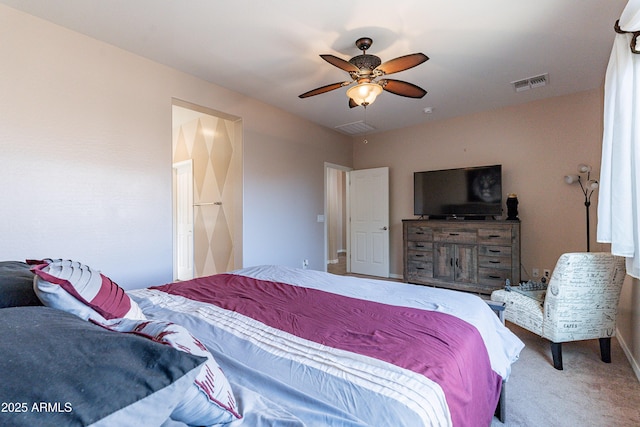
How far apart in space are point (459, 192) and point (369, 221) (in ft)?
5.60

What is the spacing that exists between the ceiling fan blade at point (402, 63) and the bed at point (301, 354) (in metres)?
1.71

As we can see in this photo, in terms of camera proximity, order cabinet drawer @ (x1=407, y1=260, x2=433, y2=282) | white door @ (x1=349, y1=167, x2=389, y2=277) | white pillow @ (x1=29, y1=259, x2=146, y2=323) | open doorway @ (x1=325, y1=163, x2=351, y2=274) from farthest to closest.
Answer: open doorway @ (x1=325, y1=163, x2=351, y2=274)
white door @ (x1=349, y1=167, x2=389, y2=277)
cabinet drawer @ (x1=407, y1=260, x2=433, y2=282)
white pillow @ (x1=29, y1=259, x2=146, y2=323)

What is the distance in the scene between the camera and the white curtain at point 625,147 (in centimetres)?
172

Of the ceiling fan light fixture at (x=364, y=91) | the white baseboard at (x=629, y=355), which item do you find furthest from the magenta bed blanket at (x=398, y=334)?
the ceiling fan light fixture at (x=364, y=91)

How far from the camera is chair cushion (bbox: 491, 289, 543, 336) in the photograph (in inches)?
91.3

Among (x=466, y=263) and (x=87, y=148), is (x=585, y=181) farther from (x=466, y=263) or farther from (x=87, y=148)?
(x=87, y=148)

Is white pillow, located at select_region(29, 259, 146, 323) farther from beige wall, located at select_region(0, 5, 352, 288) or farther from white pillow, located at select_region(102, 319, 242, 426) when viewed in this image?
beige wall, located at select_region(0, 5, 352, 288)

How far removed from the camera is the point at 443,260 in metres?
4.28

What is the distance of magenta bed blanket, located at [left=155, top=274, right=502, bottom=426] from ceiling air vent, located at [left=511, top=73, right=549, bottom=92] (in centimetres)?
339

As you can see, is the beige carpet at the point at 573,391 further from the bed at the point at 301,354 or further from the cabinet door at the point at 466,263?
the cabinet door at the point at 466,263

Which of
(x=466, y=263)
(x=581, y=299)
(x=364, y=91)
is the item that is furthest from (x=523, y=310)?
(x=364, y=91)

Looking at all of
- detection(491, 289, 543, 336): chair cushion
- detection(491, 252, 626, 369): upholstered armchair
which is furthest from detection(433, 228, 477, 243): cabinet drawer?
detection(491, 252, 626, 369): upholstered armchair

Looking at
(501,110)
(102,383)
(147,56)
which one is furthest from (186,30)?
(501,110)

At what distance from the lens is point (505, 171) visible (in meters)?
4.32
